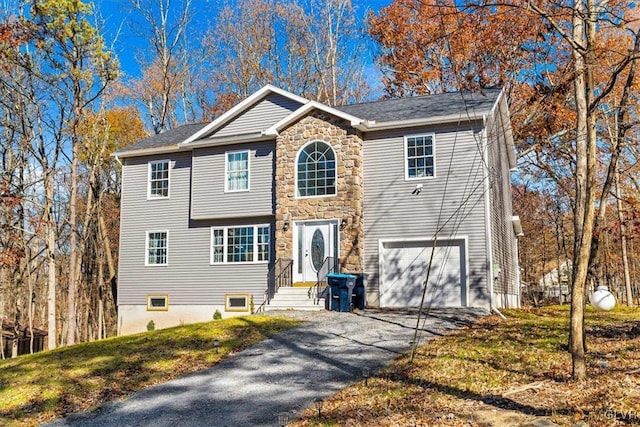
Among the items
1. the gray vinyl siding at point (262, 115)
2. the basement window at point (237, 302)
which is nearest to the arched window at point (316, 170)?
the gray vinyl siding at point (262, 115)

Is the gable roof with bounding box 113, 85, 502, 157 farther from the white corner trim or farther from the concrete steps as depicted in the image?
the white corner trim

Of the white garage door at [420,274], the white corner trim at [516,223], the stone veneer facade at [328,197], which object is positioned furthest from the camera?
the white corner trim at [516,223]

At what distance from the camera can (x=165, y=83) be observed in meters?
29.6

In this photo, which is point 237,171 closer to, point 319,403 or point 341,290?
point 341,290

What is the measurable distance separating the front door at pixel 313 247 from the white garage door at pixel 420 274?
149cm

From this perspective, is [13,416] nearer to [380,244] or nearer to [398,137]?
[380,244]

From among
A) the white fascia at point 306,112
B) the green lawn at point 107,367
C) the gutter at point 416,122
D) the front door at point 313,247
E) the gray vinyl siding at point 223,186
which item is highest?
the white fascia at point 306,112

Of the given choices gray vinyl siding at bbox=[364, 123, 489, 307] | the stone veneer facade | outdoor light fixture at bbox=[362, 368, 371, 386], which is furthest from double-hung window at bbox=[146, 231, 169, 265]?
outdoor light fixture at bbox=[362, 368, 371, 386]

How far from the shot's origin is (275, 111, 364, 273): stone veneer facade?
16219 mm

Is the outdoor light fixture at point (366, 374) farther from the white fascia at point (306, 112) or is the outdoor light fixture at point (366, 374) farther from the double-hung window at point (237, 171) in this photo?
the double-hung window at point (237, 171)

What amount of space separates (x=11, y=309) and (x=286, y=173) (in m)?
19.8

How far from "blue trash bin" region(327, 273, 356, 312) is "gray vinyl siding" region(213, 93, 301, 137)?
228 inches

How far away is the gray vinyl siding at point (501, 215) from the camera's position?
642 inches

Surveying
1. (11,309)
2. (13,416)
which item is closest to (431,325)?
(13,416)
